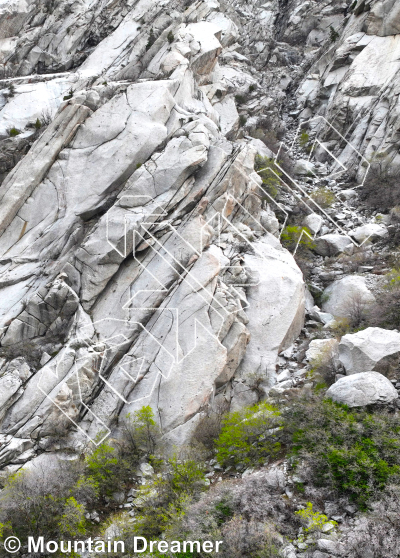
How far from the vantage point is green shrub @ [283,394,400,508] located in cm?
893

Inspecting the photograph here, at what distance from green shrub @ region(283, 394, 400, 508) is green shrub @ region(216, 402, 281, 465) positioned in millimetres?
503

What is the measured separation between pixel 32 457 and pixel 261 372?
21.5ft

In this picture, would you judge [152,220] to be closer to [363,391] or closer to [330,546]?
[363,391]

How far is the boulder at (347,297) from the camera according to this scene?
1496 centimetres

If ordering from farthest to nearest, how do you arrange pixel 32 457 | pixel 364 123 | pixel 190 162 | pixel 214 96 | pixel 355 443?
pixel 214 96
pixel 364 123
pixel 190 162
pixel 32 457
pixel 355 443

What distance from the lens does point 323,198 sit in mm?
20875

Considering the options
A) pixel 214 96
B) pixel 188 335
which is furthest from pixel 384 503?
pixel 214 96

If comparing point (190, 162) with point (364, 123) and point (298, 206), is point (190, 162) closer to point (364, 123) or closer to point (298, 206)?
point (298, 206)

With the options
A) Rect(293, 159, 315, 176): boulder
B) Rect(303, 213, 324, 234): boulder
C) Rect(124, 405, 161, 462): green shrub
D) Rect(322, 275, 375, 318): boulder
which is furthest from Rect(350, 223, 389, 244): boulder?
Rect(124, 405, 161, 462): green shrub

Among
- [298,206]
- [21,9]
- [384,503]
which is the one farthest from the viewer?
[21,9]

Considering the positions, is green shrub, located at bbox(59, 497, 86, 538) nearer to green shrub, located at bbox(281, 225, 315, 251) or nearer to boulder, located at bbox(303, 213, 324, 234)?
green shrub, located at bbox(281, 225, 315, 251)

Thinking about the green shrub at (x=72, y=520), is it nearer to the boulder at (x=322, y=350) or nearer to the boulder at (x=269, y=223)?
the boulder at (x=322, y=350)

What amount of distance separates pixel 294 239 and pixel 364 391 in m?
8.98

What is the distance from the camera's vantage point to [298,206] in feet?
68.1
